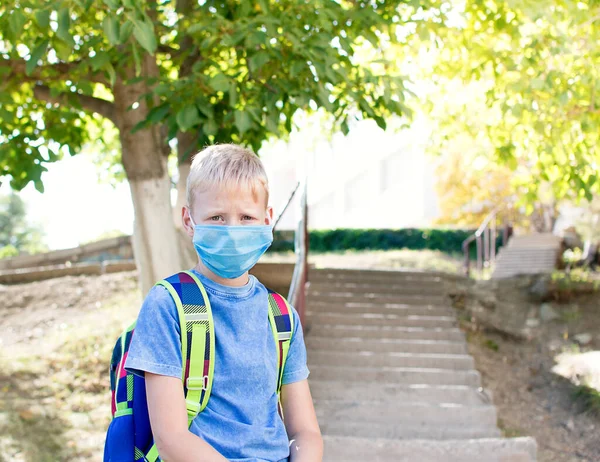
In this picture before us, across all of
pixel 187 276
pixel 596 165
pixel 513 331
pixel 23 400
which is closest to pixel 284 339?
pixel 187 276

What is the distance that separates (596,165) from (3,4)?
639 cm

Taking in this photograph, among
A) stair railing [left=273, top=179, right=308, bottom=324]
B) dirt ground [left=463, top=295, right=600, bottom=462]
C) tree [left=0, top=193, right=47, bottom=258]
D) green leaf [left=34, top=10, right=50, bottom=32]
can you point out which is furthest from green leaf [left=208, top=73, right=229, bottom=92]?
tree [left=0, top=193, right=47, bottom=258]

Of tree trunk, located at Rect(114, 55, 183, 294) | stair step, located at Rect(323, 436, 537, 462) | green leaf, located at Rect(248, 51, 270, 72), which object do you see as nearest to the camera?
green leaf, located at Rect(248, 51, 270, 72)

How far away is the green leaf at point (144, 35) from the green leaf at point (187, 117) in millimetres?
613

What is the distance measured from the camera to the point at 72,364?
7879 mm

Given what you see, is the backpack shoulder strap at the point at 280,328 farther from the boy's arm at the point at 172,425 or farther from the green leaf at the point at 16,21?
the green leaf at the point at 16,21

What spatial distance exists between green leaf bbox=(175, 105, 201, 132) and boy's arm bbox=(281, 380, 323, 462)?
9.55ft

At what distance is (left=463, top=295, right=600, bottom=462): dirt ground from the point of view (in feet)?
21.9

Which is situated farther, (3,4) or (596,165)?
(596,165)

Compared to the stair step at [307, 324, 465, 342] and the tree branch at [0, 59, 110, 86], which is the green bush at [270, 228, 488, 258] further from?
the tree branch at [0, 59, 110, 86]

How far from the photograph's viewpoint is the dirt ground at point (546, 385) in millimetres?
6661

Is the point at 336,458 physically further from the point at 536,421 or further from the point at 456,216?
the point at 456,216

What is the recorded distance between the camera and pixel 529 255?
650 inches

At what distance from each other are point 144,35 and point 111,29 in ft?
0.66
